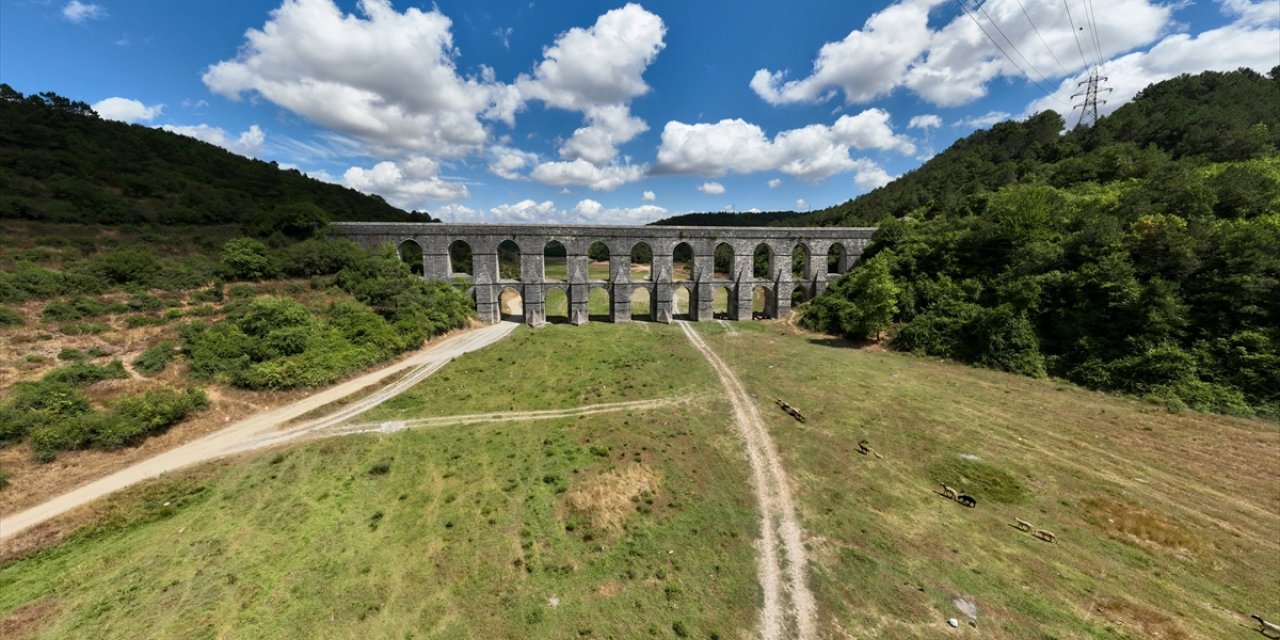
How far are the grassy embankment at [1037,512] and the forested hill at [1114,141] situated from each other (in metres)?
37.2

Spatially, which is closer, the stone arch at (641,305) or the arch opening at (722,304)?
the arch opening at (722,304)

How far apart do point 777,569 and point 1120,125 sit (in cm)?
8555

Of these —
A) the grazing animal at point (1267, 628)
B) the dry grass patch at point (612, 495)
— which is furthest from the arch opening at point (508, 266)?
the grazing animal at point (1267, 628)

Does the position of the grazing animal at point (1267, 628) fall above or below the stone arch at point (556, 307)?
below

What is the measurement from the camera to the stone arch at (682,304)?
1719 inches

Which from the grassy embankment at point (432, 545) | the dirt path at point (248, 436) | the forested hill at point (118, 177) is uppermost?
the forested hill at point (118, 177)

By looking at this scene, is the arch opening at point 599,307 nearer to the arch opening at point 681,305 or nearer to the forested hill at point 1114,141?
the arch opening at point 681,305

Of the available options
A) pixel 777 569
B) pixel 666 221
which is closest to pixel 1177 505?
pixel 777 569

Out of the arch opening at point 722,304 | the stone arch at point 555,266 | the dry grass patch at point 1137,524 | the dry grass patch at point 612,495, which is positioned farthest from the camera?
the arch opening at point 722,304

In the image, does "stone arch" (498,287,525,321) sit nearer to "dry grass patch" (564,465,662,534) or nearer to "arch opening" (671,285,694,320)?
"arch opening" (671,285,694,320)

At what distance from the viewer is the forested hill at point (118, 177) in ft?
114

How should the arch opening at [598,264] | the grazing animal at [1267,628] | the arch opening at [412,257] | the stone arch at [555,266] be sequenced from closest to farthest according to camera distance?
1. the grazing animal at [1267,628]
2. the stone arch at [555,266]
3. the arch opening at [412,257]
4. the arch opening at [598,264]

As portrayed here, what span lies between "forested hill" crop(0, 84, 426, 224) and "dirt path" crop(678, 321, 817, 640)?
46396 mm

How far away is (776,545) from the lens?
38.4 feet
